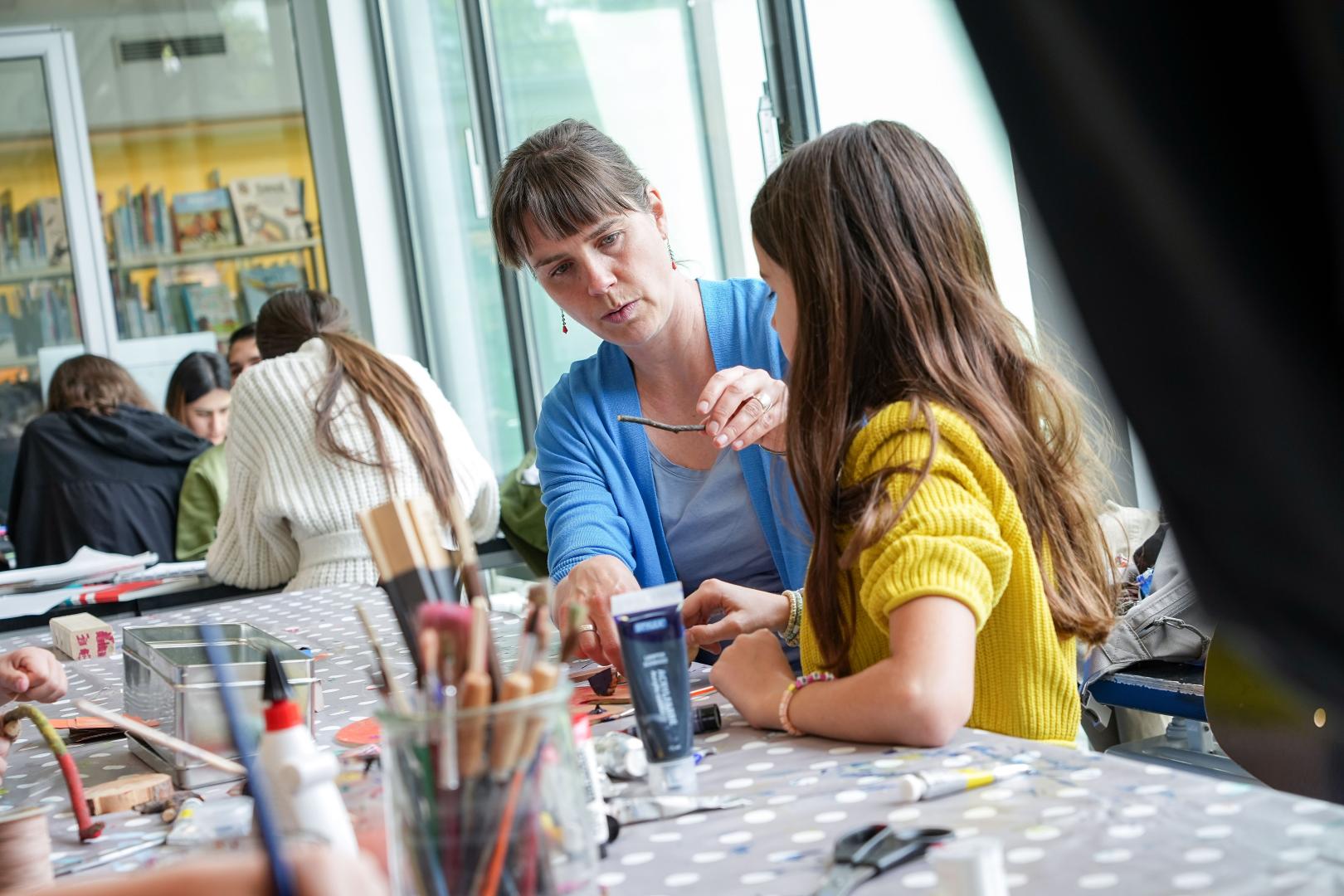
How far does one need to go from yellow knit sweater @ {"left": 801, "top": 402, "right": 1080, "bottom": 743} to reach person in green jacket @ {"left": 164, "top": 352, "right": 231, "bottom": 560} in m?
3.13

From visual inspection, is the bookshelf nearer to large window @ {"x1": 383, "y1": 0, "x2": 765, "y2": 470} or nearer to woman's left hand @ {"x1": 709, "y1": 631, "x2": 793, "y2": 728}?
large window @ {"x1": 383, "y1": 0, "x2": 765, "y2": 470}

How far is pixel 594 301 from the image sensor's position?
1870mm

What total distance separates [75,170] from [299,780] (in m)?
5.60

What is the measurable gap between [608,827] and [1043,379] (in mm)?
661

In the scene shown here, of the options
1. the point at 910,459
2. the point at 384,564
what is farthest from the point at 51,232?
the point at 384,564

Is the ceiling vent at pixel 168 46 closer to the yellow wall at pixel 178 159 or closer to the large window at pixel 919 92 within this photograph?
the yellow wall at pixel 178 159

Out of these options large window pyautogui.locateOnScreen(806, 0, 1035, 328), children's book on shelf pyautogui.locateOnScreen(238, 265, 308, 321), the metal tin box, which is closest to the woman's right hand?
the metal tin box

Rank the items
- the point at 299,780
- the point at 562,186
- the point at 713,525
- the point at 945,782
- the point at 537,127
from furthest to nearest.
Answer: the point at 537,127 < the point at 713,525 < the point at 562,186 < the point at 945,782 < the point at 299,780

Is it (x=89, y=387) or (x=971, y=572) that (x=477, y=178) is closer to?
(x=89, y=387)

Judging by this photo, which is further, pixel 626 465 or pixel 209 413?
pixel 209 413

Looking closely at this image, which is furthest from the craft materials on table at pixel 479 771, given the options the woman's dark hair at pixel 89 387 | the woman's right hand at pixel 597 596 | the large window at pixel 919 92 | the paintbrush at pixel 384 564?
the woman's dark hair at pixel 89 387

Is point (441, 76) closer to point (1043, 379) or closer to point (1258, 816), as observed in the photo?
point (1043, 379)

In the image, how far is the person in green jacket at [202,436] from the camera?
13.0 feet

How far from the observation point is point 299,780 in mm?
717
